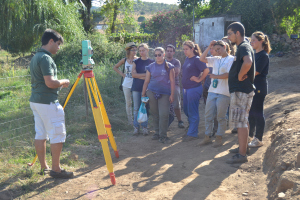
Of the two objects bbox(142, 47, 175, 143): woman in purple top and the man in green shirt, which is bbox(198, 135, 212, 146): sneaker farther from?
the man in green shirt

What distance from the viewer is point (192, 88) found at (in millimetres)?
5125

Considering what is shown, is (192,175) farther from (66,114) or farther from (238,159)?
(66,114)

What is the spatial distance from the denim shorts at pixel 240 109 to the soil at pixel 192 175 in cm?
57

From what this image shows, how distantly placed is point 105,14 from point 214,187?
3107cm

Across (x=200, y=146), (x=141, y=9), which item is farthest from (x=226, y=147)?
(x=141, y=9)

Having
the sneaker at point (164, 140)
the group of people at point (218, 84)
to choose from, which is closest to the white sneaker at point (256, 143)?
the group of people at point (218, 84)

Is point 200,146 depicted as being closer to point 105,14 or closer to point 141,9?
point 105,14

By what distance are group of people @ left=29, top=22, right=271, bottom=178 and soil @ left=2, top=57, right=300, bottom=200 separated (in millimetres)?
230

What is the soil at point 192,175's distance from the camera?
10.2 ft

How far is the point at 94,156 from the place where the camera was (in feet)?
15.4

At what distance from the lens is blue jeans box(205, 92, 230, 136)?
438 centimetres

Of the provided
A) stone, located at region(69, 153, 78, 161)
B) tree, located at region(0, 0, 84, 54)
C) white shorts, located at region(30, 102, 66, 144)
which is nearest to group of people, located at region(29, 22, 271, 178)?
white shorts, located at region(30, 102, 66, 144)

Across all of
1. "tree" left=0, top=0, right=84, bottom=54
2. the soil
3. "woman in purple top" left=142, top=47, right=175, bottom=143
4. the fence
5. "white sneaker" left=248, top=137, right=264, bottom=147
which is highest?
"tree" left=0, top=0, right=84, bottom=54

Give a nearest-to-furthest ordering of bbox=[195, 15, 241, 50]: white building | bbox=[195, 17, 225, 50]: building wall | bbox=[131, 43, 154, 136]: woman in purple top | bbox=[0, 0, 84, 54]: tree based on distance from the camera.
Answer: bbox=[131, 43, 154, 136]: woman in purple top → bbox=[0, 0, 84, 54]: tree → bbox=[195, 15, 241, 50]: white building → bbox=[195, 17, 225, 50]: building wall
